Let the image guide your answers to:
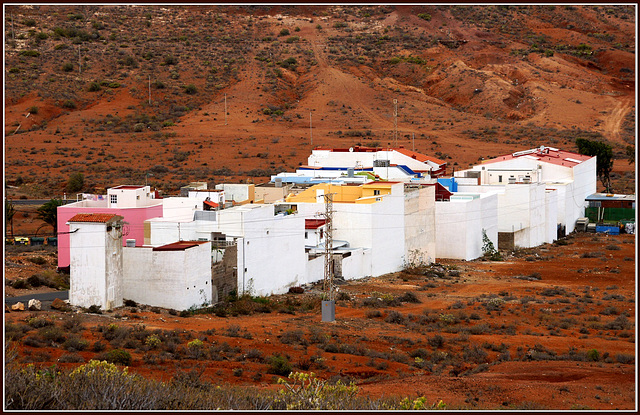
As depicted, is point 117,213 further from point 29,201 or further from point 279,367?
point 29,201

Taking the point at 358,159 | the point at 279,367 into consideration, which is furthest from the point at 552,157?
the point at 279,367

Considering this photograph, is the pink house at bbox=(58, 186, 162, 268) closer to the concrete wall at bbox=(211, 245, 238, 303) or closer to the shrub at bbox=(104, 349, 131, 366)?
the concrete wall at bbox=(211, 245, 238, 303)

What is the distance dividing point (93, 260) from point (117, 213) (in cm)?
1040

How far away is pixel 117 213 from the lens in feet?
125

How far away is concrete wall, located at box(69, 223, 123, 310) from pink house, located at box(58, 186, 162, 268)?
873cm

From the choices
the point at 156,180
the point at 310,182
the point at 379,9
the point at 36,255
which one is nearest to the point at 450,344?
the point at 36,255

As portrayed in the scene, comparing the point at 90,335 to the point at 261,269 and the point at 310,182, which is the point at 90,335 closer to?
the point at 261,269

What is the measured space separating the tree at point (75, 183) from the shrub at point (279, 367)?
4541 centimetres

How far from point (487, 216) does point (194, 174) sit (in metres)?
29.9

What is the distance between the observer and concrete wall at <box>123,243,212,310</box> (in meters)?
29.4

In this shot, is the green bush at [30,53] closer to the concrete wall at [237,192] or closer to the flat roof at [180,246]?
the concrete wall at [237,192]

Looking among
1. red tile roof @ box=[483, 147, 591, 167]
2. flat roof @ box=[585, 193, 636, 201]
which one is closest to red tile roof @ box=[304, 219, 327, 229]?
red tile roof @ box=[483, 147, 591, 167]

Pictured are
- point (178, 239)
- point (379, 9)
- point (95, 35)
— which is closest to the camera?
point (178, 239)

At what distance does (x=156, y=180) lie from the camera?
2736 inches
